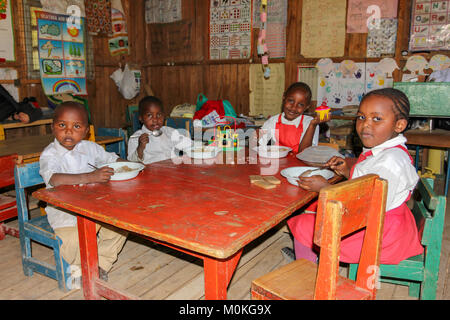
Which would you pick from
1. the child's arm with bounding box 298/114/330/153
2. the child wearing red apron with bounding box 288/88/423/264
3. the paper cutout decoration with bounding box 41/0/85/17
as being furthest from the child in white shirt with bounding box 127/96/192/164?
the paper cutout decoration with bounding box 41/0/85/17

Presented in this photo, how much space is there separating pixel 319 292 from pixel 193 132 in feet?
13.3

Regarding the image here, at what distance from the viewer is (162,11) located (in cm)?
676

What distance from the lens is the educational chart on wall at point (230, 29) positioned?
595cm

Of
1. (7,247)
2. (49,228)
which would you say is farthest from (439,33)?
(7,247)

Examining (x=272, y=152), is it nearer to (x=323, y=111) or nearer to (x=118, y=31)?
(x=323, y=111)

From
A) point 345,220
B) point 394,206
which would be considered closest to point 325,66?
point 394,206

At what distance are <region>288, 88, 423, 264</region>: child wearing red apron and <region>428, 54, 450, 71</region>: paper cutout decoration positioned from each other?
3.54 m

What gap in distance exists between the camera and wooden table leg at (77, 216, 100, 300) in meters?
1.87

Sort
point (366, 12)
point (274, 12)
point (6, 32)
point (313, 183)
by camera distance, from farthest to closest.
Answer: point (274, 12) < point (366, 12) < point (6, 32) < point (313, 183)

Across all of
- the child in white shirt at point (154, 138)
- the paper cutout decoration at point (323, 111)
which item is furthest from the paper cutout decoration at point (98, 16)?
the paper cutout decoration at point (323, 111)

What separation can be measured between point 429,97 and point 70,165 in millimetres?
3876

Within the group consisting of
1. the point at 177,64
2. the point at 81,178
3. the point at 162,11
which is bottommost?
the point at 81,178

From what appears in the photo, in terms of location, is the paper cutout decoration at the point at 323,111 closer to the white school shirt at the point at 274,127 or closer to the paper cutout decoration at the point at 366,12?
the white school shirt at the point at 274,127
